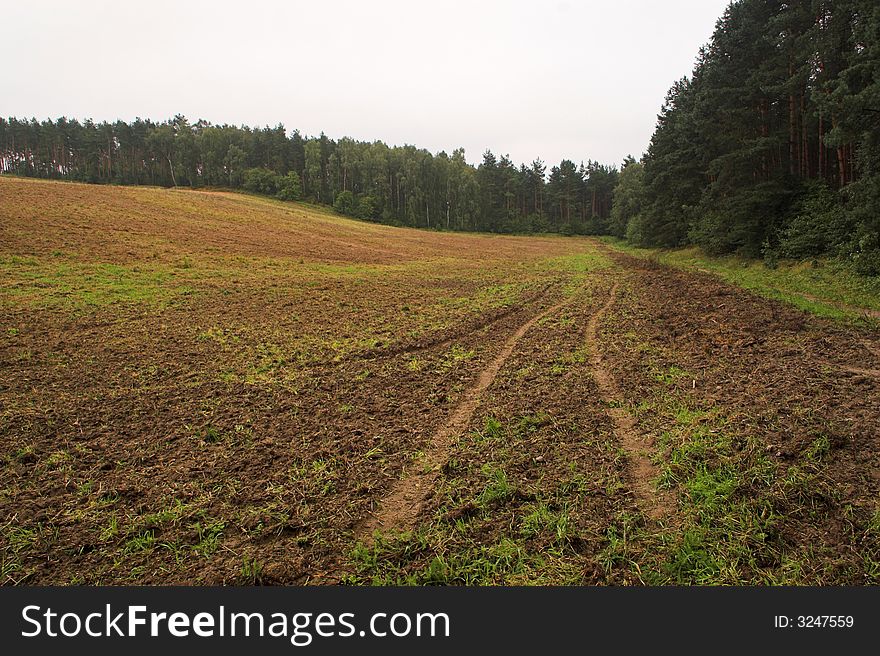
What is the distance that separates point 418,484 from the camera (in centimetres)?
434

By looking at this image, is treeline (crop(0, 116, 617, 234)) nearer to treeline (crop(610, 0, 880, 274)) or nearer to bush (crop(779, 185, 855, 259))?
treeline (crop(610, 0, 880, 274))

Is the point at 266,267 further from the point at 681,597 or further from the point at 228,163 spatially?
the point at 228,163

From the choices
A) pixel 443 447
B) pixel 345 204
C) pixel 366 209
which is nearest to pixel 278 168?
pixel 345 204

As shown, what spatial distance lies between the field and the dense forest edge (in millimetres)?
7403

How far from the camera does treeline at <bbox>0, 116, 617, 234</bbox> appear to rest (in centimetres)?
9156

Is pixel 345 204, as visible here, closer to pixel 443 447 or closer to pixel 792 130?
pixel 792 130

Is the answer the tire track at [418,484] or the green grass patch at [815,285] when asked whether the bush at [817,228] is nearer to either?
the green grass patch at [815,285]

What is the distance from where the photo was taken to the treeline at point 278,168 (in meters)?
91.6

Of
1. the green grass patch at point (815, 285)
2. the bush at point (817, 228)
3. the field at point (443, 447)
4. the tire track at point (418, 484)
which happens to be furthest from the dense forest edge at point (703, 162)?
the tire track at point (418, 484)

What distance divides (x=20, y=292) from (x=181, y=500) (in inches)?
610

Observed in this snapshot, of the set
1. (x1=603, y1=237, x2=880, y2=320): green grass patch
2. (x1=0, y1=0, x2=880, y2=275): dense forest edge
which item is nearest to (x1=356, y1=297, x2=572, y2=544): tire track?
(x1=603, y1=237, x2=880, y2=320): green grass patch

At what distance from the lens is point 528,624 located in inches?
108

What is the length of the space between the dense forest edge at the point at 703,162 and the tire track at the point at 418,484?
15.7 meters

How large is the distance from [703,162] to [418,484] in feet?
117
